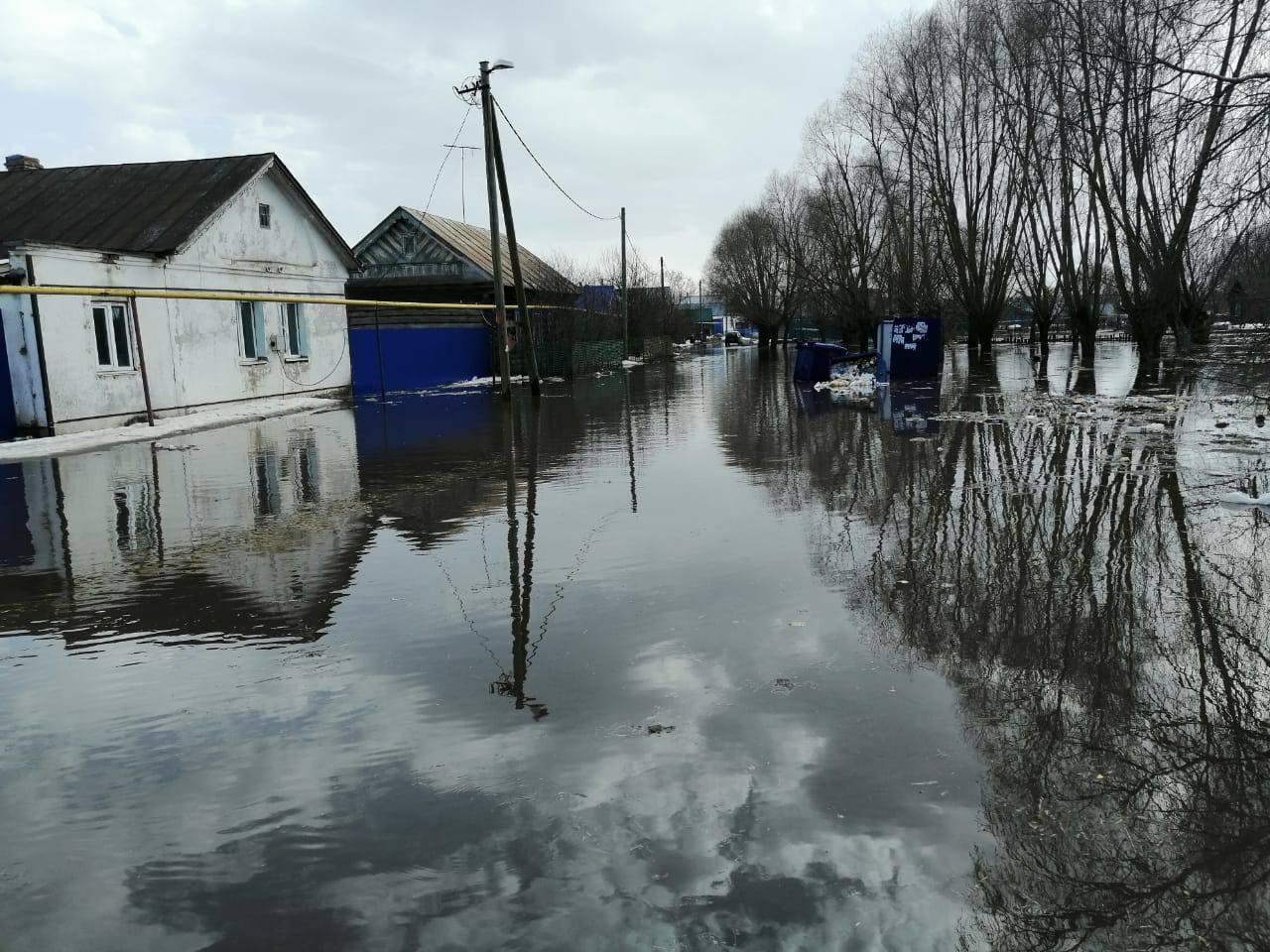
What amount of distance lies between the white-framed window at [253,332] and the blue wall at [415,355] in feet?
10.6

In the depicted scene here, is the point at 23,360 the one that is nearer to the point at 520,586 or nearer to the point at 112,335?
the point at 112,335

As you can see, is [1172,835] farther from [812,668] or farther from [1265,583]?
[1265,583]

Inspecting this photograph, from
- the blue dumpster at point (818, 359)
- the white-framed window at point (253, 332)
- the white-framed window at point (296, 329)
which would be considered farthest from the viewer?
the blue dumpster at point (818, 359)

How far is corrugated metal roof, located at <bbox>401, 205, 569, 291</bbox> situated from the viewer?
35.9 meters

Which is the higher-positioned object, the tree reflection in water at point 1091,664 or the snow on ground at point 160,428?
the snow on ground at point 160,428

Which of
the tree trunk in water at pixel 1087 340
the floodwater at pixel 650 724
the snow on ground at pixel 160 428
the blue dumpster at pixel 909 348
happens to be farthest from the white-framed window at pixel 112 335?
the tree trunk in water at pixel 1087 340

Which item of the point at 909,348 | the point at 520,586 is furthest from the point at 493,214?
the point at 520,586

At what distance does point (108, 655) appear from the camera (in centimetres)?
497

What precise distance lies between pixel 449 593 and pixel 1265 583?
4847mm

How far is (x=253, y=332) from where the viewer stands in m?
22.2

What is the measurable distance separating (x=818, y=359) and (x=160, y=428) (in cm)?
1671

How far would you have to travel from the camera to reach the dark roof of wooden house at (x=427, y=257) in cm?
3584

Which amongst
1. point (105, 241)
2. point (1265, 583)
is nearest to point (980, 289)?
point (105, 241)

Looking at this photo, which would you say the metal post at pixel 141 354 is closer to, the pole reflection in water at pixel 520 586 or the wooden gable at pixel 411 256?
the pole reflection in water at pixel 520 586
